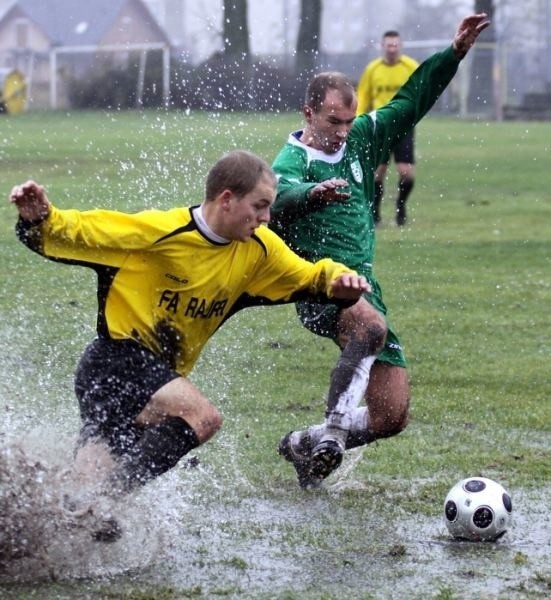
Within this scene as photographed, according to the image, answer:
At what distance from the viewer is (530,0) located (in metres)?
85.0

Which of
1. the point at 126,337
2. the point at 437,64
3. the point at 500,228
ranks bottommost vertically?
the point at 500,228

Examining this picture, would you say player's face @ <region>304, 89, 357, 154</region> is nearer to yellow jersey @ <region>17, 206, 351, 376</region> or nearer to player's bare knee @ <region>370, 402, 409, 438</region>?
yellow jersey @ <region>17, 206, 351, 376</region>

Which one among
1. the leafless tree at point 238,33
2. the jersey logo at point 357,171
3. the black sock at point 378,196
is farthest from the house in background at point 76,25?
the jersey logo at point 357,171

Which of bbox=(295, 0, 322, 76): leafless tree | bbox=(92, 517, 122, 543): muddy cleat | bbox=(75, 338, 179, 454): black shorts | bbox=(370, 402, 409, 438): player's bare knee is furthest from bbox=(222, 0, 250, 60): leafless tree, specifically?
bbox=(92, 517, 122, 543): muddy cleat

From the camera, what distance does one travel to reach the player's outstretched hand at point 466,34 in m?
6.46

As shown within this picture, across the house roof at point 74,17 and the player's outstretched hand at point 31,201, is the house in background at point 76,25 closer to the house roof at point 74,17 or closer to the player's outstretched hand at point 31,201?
the house roof at point 74,17

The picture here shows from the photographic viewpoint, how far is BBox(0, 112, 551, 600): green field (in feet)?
15.6

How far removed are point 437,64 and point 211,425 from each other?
7.98 ft

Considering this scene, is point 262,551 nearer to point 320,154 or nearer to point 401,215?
point 320,154

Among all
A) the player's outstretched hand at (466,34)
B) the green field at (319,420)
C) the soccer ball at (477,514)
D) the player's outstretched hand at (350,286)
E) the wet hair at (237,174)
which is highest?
the player's outstretched hand at (466,34)

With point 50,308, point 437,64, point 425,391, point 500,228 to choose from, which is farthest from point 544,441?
point 500,228

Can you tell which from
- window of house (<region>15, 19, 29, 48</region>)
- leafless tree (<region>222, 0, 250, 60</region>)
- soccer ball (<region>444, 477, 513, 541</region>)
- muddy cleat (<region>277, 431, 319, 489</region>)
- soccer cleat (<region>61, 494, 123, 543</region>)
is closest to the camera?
soccer cleat (<region>61, 494, 123, 543</region>)

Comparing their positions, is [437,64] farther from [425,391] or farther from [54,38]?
[54,38]

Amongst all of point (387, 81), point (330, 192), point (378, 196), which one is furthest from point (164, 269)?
point (387, 81)
